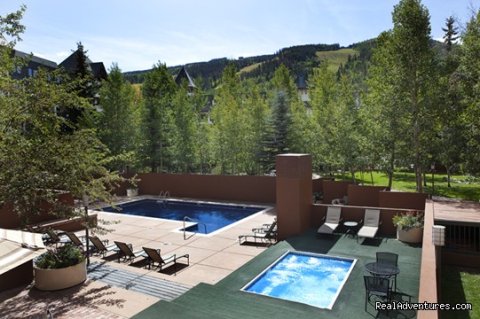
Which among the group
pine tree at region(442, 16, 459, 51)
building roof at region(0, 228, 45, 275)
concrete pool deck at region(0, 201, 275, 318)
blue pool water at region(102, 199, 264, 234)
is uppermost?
pine tree at region(442, 16, 459, 51)

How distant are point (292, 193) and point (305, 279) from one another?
4.18 meters

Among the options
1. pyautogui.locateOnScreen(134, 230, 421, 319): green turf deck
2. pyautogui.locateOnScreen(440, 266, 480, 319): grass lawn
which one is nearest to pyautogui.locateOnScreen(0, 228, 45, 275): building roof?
pyautogui.locateOnScreen(134, 230, 421, 319): green turf deck

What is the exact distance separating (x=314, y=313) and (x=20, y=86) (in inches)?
385

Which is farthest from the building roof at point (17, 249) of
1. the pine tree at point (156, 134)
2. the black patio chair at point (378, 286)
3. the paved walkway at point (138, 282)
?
the pine tree at point (156, 134)

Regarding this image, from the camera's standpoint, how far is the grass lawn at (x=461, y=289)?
905cm

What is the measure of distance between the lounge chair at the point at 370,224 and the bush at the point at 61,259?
9083 mm

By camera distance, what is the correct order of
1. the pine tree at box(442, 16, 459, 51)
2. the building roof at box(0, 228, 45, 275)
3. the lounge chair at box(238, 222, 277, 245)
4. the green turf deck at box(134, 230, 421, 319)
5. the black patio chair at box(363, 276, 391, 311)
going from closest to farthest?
the building roof at box(0, 228, 45, 275)
the green turf deck at box(134, 230, 421, 319)
the black patio chair at box(363, 276, 391, 311)
the lounge chair at box(238, 222, 277, 245)
the pine tree at box(442, 16, 459, 51)

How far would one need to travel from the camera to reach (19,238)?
25.1 feet

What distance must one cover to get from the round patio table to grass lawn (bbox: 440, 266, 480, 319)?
5.86ft

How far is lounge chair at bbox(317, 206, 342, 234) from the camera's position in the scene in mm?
13312

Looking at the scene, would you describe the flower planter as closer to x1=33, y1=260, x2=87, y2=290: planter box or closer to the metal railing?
x1=33, y1=260, x2=87, y2=290: planter box

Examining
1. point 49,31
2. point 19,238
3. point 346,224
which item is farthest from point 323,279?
point 49,31

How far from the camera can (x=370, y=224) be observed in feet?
44.4

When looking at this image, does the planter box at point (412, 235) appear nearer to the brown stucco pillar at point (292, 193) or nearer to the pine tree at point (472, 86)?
the brown stucco pillar at point (292, 193)
